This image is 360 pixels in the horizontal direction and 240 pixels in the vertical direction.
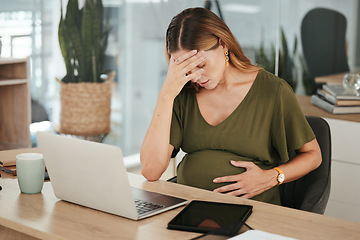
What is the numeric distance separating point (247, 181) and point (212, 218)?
1.58ft

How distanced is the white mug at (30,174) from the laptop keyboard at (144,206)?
A: 35cm

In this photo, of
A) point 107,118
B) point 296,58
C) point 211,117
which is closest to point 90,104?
point 107,118

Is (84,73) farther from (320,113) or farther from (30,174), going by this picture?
(30,174)

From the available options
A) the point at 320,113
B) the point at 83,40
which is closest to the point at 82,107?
the point at 83,40

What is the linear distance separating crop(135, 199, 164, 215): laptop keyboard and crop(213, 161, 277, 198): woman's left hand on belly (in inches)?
14.8

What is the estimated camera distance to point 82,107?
4.23 metres

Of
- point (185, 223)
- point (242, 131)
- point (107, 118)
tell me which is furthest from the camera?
point (107, 118)

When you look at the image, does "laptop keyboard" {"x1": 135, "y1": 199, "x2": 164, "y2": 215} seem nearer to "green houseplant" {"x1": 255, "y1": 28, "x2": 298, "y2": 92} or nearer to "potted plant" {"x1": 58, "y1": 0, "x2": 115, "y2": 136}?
"potted plant" {"x1": 58, "y1": 0, "x2": 115, "y2": 136}

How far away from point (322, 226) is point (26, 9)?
315 centimetres

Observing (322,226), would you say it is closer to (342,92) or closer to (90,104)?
(342,92)

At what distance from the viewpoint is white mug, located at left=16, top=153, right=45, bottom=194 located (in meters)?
1.77

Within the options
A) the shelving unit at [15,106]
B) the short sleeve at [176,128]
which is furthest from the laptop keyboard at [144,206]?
the shelving unit at [15,106]

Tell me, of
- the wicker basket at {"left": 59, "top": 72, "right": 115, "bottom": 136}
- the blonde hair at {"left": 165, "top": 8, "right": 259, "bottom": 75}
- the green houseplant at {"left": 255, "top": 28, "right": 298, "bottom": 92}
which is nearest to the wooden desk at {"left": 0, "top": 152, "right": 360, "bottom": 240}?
the blonde hair at {"left": 165, "top": 8, "right": 259, "bottom": 75}

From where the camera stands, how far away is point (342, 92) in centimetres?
328
